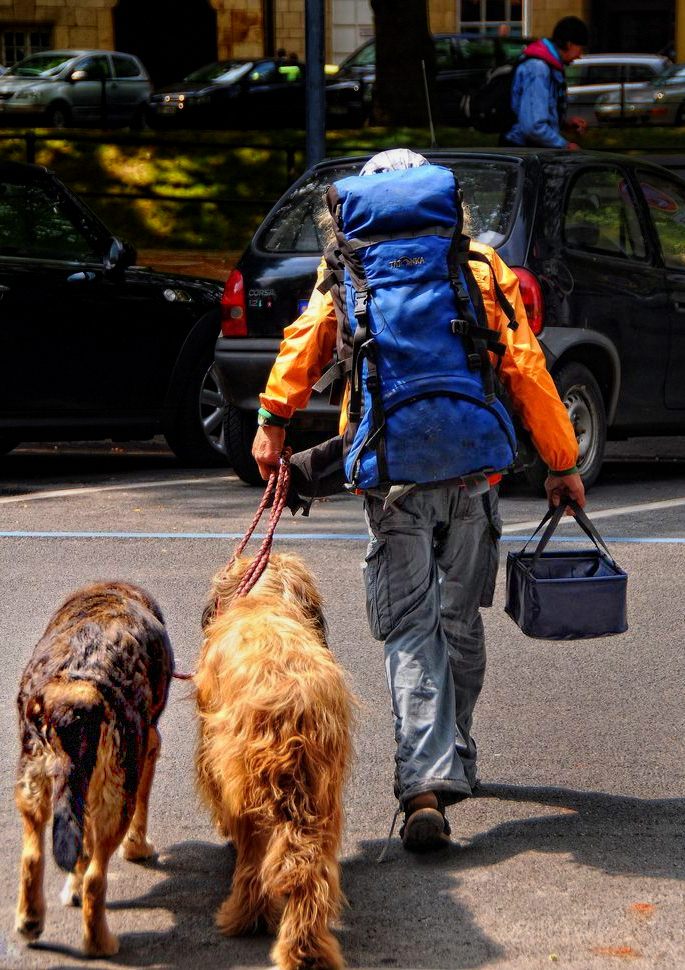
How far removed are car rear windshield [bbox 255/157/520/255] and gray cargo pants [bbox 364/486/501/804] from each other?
3.92 metres

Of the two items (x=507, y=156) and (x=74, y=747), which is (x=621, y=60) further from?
(x=74, y=747)

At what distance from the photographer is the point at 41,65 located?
32781mm

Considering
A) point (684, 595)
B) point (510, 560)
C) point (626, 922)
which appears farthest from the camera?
point (684, 595)

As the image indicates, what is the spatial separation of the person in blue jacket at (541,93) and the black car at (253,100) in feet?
53.0

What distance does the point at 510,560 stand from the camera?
14.9 feet

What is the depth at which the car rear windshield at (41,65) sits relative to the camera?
32.3 metres

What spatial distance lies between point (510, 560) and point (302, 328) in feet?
3.02

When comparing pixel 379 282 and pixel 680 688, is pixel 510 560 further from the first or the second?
pixel 680 688

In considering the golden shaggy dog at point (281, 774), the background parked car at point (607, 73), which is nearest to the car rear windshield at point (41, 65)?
the background parked car at point (607, 73)

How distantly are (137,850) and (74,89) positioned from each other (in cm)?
2950

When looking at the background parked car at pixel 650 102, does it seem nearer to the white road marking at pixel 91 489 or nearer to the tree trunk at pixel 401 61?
the tree trunk at pixel 401 61

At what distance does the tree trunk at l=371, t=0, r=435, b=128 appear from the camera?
22.2 metres

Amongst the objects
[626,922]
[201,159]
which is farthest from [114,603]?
[201,159]

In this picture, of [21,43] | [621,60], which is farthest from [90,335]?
[21,43]
